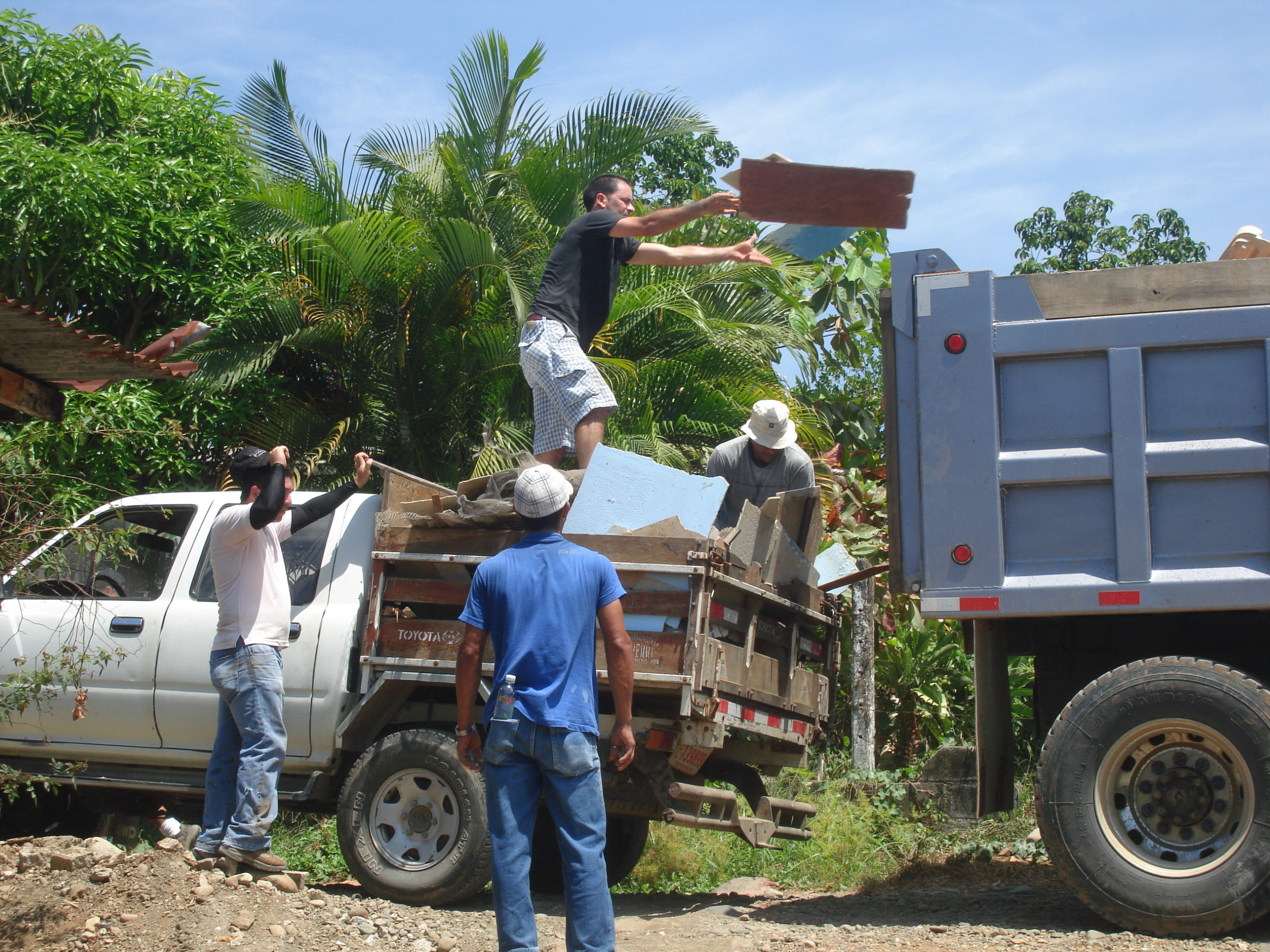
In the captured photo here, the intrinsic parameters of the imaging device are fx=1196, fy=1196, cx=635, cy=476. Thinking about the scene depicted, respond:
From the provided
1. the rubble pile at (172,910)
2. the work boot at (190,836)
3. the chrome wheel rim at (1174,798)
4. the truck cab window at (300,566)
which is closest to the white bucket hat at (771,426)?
the truck cab window at (300,566)

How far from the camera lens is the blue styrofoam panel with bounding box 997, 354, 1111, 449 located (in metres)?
4.83

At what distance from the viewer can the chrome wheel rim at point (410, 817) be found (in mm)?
5328

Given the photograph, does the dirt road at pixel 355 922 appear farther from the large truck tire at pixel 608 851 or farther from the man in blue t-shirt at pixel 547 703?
the man in blue t-shirt at pixel 547 703

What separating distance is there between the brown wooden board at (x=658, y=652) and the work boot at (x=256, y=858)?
1.74 metres


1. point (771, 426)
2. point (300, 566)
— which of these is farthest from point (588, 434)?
point (300, 566)

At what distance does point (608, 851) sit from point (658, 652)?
2124 mm

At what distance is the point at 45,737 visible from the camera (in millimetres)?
5957

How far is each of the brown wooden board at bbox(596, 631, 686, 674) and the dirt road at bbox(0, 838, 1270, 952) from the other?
114 centimetres

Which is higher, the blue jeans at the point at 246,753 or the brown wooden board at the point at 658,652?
the brown wooden board at the point at 658,652

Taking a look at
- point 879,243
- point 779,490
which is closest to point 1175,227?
point 879,243

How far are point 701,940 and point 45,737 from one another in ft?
11.2

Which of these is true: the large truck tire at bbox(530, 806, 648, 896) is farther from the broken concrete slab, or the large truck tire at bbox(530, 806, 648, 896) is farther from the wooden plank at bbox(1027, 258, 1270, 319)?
the wooden plank at bbox(1027, 258, 1270, 319)

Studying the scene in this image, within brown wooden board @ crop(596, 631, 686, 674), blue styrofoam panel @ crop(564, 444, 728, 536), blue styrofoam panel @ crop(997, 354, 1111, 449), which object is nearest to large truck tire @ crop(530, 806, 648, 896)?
brown wooden board @ crop(596, 631, 686, 674)

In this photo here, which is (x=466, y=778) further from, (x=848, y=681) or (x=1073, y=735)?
(x=848, y=681)
